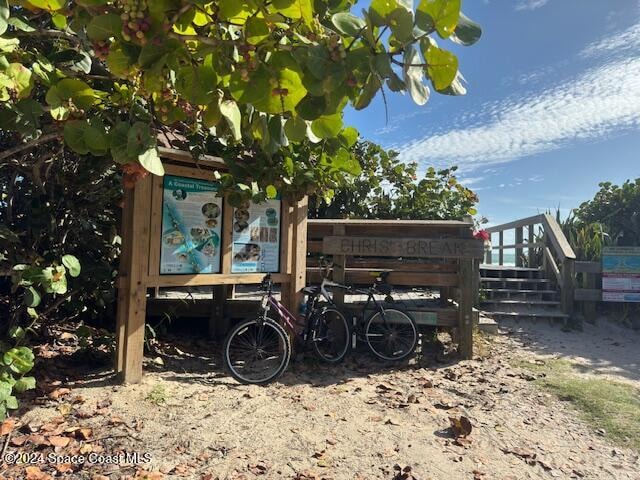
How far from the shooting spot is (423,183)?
8.41m

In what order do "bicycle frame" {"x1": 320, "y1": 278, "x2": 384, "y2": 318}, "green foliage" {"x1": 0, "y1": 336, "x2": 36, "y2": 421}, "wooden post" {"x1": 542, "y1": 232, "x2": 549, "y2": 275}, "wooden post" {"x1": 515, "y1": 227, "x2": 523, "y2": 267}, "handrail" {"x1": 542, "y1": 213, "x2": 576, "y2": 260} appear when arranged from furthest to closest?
"wooden post" {"x1": 515, "y1": 227, "x2": 523, "y2": 267} < "wooden post" {"x1": 542, "y1": 232, "x2": 549, "y2": 275} < "handrail" {"x1": 542, "y1": 213, "x2": 576, "y2": 260} < "bicycle frame" {"x1": 320, "y1": 278, "x2": 384, "y2": 318} < "green foliage" {"x1": 0, "y1": 336, "x2": 36, "y2": 421}

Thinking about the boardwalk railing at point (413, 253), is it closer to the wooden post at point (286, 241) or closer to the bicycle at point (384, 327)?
the bicycle at point (384, 327)

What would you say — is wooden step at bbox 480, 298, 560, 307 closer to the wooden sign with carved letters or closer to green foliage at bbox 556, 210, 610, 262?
green foliage at bbox 556, 210, 610, 262

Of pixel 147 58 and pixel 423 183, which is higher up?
pixel 423 183

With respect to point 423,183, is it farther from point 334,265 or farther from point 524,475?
point 524,475

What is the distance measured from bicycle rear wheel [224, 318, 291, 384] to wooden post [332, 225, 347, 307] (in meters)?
0.97

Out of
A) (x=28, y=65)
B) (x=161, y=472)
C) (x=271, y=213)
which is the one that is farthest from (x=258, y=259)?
(x=28, y=65)

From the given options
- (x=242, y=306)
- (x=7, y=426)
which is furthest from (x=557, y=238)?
(x=7, y=426)

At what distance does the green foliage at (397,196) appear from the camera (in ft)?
26.4

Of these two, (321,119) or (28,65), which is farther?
(28,65)

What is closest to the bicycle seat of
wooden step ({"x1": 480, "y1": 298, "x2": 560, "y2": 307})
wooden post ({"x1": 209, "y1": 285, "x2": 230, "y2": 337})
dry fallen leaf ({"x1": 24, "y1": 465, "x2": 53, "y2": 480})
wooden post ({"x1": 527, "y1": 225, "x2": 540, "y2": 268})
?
wooden post ({"x1": 209, "y1": 285, "x2": 230, "y2": 337})

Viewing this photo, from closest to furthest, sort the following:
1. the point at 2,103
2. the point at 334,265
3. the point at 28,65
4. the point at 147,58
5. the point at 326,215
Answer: the point at 147,58 → the point at 2,103 → the point at 28,65 → the point at 334,265 → the point at 326,215

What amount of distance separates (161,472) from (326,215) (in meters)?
5.92

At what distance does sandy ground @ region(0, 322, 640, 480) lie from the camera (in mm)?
2713
